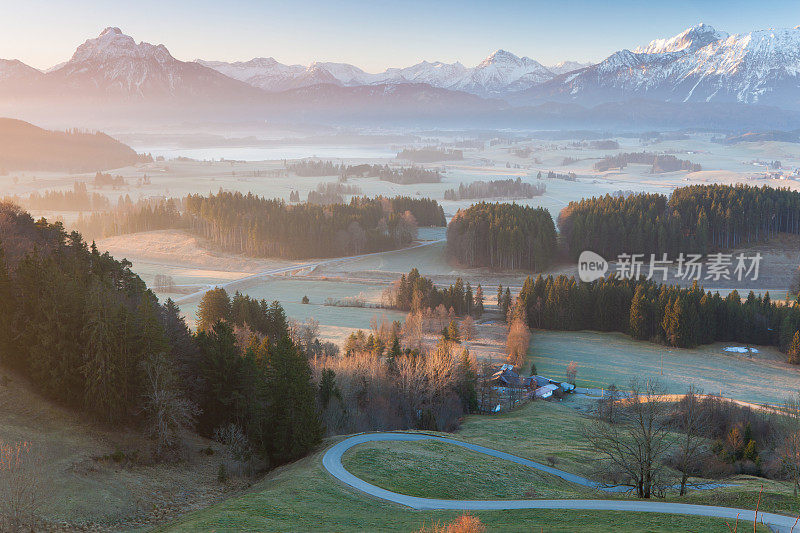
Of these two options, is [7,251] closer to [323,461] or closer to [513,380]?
[323,461]

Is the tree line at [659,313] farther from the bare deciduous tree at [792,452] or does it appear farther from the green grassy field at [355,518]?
the green grassy field at [355,518]

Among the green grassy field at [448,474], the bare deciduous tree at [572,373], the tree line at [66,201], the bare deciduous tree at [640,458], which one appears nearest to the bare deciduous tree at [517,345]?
the bare deciduous tree at [572,373]

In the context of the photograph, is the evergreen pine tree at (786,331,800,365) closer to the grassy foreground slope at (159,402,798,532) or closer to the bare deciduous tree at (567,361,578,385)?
the bare deciduous tree at (567,361,578,385)

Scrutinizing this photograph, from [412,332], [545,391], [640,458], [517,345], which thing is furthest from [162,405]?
[517,345]

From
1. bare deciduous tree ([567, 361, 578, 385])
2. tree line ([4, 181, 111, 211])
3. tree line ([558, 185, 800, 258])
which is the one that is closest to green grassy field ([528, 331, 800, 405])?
bare deciduous tree ([567, 361, 578, 385])

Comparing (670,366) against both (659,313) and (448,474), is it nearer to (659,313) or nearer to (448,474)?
(659,313)

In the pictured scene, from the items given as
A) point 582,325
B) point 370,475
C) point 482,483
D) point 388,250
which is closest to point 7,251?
point 370,475
